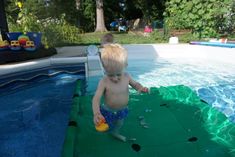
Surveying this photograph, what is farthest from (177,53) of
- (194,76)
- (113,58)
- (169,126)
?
(113,58)

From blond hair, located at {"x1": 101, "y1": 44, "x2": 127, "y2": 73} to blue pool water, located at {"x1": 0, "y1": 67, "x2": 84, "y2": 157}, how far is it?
1.34m

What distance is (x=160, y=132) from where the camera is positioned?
373 cm

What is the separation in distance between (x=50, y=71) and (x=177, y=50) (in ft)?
16.4

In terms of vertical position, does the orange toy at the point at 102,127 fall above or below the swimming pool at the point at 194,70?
above

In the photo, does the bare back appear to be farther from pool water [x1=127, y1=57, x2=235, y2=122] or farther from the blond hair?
pool water [x1=127, y1=57, x2=235, y2=122]

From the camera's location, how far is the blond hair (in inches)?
115

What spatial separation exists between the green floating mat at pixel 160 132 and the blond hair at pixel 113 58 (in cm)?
93

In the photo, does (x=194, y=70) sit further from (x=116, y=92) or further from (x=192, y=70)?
(x=116, y=92)

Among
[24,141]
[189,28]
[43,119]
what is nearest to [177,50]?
[189,28]

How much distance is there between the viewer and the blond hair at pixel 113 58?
9.62 ft

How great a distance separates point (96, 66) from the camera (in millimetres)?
6891

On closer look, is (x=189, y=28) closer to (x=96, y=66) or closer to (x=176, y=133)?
(x=96, y=66)

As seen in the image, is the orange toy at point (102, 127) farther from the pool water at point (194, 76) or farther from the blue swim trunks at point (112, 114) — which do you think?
the pool water at point (194, 76)

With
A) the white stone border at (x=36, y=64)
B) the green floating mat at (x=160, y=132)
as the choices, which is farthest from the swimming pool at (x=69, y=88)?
the green floating mat at (x=160, y=132)
